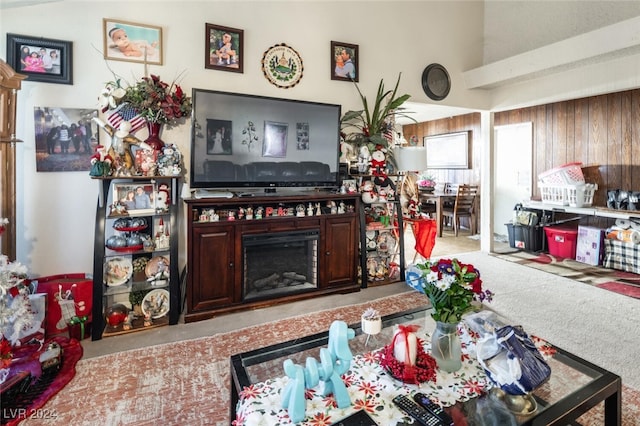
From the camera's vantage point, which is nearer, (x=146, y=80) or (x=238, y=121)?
(x=146, y=80)

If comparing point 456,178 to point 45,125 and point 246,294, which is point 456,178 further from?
point 45,125

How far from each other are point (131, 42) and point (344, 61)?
79.3 inches

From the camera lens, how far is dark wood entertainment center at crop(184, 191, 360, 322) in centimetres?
270

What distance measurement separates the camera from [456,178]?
684 cm

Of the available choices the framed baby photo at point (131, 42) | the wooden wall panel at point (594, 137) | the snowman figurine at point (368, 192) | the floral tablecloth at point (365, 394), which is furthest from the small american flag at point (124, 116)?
the wooden wall panel at point (594, 137)

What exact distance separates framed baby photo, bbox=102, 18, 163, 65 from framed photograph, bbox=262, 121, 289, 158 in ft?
3.49

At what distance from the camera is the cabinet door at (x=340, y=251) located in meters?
3.23

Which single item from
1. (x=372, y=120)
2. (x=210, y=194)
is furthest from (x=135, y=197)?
(x=372, y=120)

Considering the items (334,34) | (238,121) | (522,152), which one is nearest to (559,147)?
(522,152)

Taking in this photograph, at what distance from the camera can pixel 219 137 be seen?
2.83 metres

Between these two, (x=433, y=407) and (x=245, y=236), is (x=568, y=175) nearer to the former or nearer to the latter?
(x=245, y=236)

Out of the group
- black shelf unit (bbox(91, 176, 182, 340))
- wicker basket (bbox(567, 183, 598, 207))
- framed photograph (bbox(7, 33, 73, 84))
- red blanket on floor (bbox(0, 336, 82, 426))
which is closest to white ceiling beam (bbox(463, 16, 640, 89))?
wicker basket (bbox(567, 183, 598, 207))

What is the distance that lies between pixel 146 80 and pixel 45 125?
82cm

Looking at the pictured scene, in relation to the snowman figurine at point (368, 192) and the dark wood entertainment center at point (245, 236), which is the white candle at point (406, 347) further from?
the snowman figurine at point (368, 192)
